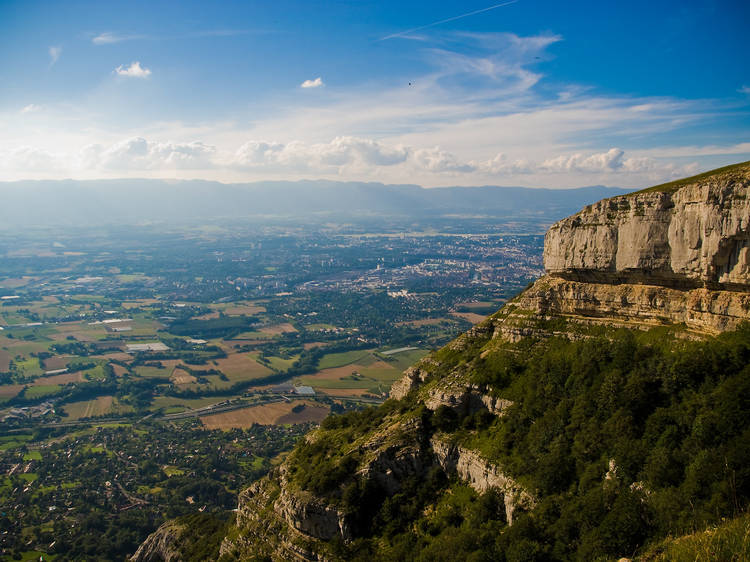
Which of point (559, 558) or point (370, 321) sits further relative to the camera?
point (370, 321)

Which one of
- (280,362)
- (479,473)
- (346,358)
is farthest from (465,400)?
(346,358)

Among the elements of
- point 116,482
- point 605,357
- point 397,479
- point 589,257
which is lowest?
point 116,482

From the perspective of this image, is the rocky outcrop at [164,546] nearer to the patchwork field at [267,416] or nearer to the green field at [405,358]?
the patchwork field at [267,416]

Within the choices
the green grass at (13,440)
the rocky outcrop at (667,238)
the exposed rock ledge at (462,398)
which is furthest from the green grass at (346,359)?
the rocky outcrop at (667,238)

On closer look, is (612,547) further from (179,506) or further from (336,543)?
(179,506)

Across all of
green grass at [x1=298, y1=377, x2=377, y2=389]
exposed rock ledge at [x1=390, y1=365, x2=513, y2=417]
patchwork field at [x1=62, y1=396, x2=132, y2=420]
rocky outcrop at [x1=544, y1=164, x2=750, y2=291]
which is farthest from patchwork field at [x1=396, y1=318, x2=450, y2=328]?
rocky outcrop at [x1=544, y1=164, x2=750, y2=291]

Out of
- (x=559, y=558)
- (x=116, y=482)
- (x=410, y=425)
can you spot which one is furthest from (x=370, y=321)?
(x=559, y=558)

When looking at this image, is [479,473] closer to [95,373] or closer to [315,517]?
[315,517]
